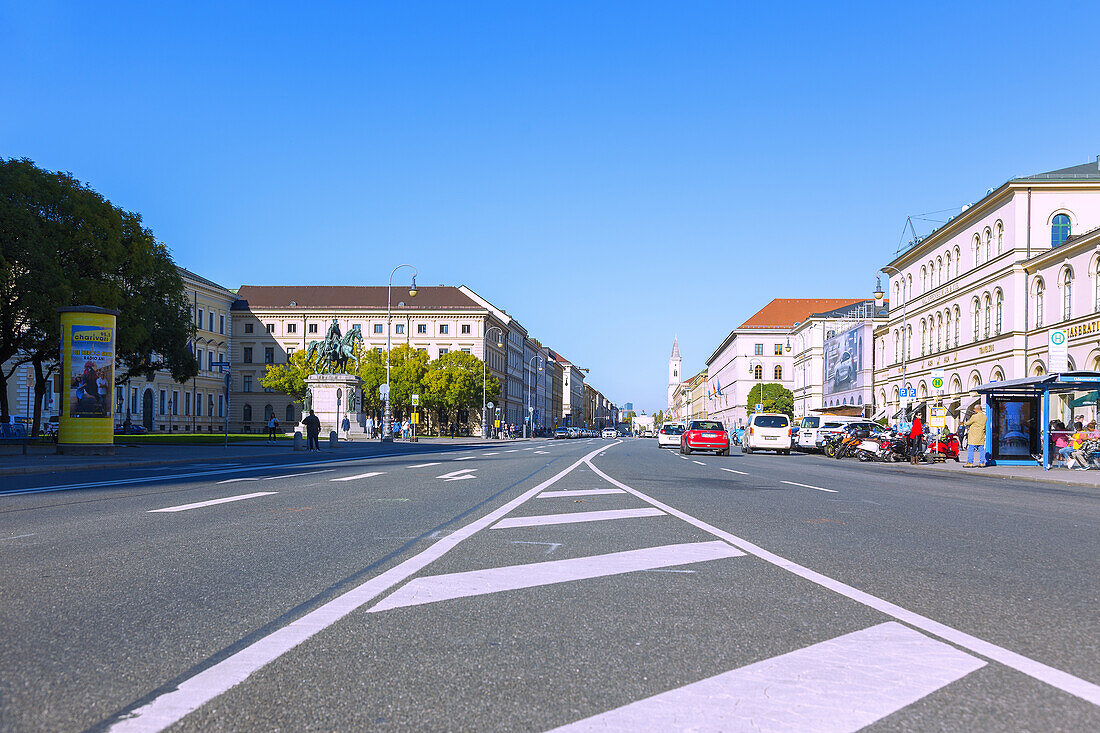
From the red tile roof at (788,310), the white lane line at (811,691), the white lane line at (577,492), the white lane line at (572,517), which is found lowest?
the white lane line at (577,492)

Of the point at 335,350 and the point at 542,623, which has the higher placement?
the point at 335,350

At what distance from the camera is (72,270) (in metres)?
34.1

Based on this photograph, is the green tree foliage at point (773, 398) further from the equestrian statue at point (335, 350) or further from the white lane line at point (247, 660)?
the white lane line at point (247, 660)

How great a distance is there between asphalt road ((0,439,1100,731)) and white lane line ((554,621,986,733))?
0.05ft

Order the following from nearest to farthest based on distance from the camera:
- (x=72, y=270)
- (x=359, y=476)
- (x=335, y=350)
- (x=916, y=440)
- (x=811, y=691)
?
(x=811, y=691) < (x=359, y=476) < (x=916, y=440) < (x=72, y=270) < (x=335, y=350)

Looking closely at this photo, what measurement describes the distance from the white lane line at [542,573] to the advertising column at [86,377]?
2314cm

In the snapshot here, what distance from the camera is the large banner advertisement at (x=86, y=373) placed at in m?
25.1

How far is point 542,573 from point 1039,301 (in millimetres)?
48634

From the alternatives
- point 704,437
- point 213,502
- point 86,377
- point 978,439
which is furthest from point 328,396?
point 213,502

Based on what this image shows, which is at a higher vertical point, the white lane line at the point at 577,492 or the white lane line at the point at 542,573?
the white lane line at the point at 542,573

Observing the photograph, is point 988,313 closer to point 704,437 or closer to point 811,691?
point 704,437

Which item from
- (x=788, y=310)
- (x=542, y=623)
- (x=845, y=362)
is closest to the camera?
(x=542, y=623)

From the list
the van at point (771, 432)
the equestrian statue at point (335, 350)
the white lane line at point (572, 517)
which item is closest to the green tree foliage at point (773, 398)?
the equestrian statue at point (335, 350)

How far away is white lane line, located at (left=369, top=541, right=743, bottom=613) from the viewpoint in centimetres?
522
